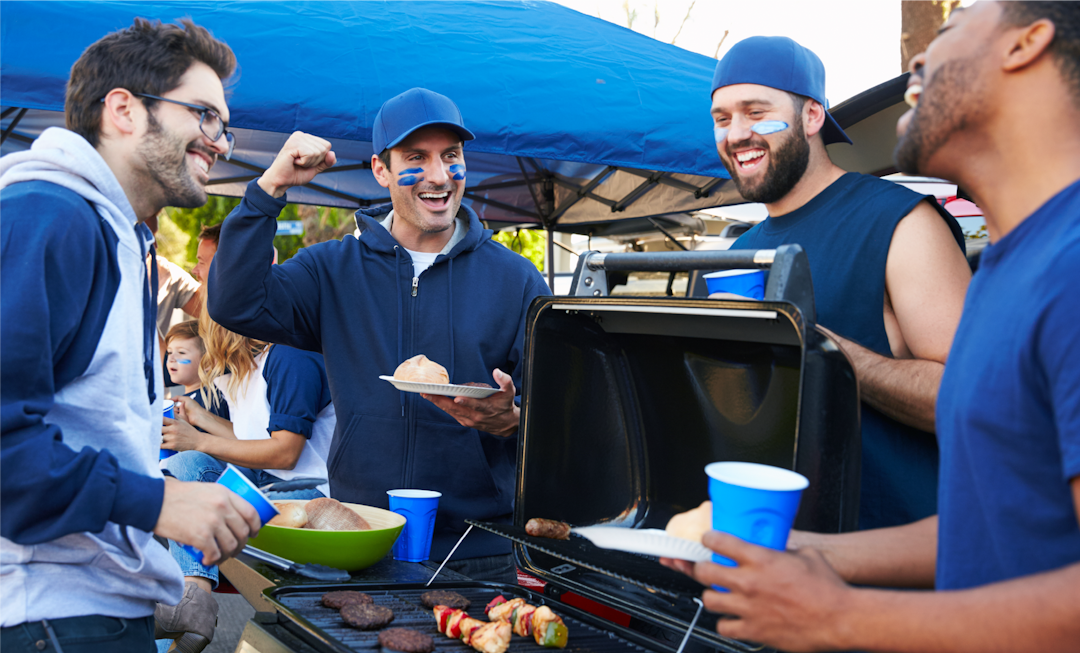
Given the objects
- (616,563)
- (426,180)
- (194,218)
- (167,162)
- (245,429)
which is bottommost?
(245,429)

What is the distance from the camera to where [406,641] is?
64.1 inches

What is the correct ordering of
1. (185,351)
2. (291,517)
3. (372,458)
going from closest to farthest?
(291,517) < (372,458) < (185,351)

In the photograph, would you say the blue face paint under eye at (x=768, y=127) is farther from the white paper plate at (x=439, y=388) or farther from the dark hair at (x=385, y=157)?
the dark hair at (x=385, y=157)

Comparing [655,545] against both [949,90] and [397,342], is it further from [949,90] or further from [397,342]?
[397,342]

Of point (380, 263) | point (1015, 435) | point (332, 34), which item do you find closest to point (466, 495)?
point (380, 263)

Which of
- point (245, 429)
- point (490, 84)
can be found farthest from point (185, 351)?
point (490, 84)

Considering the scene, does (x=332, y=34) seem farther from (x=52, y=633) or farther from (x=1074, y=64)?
(x=1074, y=64)

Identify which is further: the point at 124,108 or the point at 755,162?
the point at 755,162

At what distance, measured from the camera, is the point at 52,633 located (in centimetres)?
150

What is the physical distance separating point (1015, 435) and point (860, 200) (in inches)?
46.1

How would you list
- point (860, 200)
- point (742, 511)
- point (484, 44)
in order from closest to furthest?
point (742, 511) → point (860, 200) → point (484, 44)

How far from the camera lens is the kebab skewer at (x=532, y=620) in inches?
66.7

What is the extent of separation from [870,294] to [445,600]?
1.35 meters

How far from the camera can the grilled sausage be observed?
6.17 feet
